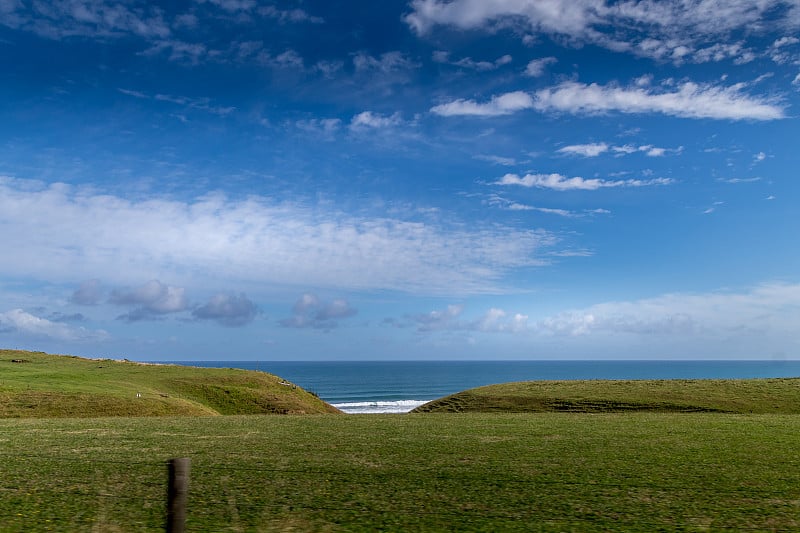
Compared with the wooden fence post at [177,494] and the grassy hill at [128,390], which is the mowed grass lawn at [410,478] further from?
the grassy hill at [128,390]

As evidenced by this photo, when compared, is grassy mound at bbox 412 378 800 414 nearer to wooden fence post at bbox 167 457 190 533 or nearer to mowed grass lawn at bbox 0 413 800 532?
mowed grass lawn at bbox 0 413 800 532

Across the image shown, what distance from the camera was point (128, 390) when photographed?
143 feet

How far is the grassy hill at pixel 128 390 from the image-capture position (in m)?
36.8

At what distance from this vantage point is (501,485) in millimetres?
12938

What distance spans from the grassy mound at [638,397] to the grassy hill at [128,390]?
14.4 m

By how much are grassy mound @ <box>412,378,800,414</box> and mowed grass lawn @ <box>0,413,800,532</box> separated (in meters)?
17.6

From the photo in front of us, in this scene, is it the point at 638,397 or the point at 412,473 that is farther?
the point at 638,397

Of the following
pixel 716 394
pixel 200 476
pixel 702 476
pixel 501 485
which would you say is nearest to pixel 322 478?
pixel 200 476

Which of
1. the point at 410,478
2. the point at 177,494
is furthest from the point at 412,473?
the point at 177,494

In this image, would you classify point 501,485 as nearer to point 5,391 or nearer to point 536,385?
point 5,391

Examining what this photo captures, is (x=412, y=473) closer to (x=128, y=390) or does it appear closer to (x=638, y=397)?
(x=638, y=397)

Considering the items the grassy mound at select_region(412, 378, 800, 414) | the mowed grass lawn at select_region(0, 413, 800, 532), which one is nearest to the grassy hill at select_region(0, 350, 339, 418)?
the grassy mound at select_region(412, 378, 800, 414)

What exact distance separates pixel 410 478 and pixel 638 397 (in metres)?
35.1

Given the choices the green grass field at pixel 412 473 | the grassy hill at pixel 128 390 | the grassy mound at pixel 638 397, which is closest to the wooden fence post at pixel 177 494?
the green grass field at pixel 412 473
